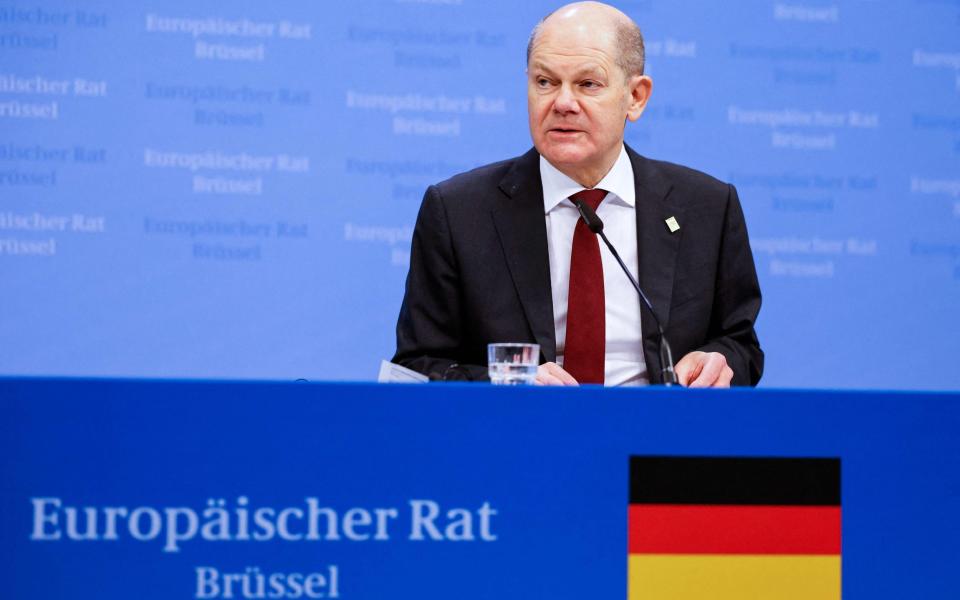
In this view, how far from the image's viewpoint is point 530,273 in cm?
222

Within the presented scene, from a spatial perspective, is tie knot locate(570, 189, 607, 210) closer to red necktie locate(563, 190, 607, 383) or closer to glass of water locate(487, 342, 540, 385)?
red necktie locate(563, 190, 607, 383)

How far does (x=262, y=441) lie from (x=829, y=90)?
9.53ft

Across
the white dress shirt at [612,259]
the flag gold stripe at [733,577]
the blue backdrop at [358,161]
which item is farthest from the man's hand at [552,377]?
the blue backdrop at [358,161]

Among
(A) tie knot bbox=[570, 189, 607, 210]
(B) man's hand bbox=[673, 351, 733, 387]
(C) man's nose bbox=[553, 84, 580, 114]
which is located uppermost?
(C) man's nose bbox=[553, 84, 580, 114]

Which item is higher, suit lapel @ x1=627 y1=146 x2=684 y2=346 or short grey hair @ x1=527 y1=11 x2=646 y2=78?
short grey hair @ x1=527 y1=11 x2=646 y2=78

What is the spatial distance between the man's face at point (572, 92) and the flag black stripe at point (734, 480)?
109cm

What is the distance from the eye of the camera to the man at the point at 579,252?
2.19 meters

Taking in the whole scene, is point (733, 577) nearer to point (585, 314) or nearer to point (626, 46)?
point (585, 314)

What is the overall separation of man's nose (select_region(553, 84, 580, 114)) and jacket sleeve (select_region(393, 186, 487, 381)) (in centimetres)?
33

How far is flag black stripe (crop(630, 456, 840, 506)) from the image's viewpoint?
1260 mm

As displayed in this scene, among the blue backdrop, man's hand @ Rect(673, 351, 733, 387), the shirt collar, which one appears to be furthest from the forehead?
the blue backdrop

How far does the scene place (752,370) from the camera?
227 centimetres

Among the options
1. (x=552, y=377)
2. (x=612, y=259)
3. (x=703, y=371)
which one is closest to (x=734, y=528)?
(x=552, y=377)

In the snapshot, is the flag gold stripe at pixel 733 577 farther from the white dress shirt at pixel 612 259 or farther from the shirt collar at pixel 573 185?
the shirt collar at pixel 573 185
